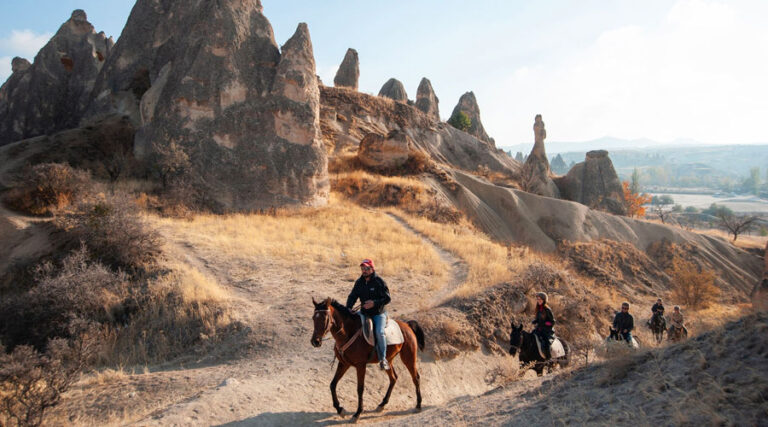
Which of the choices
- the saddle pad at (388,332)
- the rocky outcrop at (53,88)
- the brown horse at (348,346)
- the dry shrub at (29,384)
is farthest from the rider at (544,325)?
the rocky outcrop at (53,88)

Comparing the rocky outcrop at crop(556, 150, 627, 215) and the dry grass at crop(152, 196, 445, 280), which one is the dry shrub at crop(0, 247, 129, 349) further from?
the rocky outcrop at crop(556, 150, 627, 215)

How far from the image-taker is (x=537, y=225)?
25.6 meters

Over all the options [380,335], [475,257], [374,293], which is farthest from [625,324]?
[475,257]

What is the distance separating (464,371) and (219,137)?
44.8 ft

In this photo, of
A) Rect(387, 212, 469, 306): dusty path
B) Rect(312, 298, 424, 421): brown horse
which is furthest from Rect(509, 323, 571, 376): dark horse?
Rect(387, 212, 469, 306): dusty path

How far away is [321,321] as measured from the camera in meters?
5.70

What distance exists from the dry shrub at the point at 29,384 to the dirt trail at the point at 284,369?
1344 millimetres

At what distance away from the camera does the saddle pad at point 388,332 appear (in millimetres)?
6184

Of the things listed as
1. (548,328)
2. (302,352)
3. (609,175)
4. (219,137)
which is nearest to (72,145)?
(219,137)

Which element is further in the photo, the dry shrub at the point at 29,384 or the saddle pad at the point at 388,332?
the saddle pad at the point at 388,332

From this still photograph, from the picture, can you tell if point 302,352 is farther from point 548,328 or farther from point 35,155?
point 35,155

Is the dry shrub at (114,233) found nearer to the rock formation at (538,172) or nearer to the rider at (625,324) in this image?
the rider at (625,324)

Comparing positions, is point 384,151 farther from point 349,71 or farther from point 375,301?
point 375,301

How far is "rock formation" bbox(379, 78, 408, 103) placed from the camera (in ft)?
167
